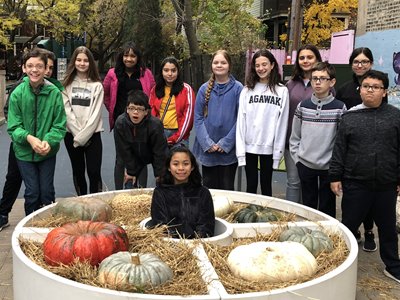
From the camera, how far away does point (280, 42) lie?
29938mm

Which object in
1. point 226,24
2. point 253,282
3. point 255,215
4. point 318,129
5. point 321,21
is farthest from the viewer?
point 321,21

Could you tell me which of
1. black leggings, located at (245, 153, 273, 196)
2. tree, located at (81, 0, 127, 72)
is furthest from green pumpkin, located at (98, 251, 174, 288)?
tree, located at (81, 0, 127, 72)

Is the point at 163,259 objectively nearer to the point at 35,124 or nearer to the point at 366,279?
the point at 366,279

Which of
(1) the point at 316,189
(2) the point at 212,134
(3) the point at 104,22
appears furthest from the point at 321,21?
(1) the point at 316,189

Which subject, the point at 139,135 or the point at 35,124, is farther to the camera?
the point at 139,135

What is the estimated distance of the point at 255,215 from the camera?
14.9ft

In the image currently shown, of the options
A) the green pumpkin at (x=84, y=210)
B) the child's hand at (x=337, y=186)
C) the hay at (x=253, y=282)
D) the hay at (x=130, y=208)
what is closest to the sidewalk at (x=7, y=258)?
the green pumpkin at (x=84, y=210)

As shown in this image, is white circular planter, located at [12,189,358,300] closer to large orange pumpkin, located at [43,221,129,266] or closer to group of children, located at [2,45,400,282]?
large orange pumpkin, located at [43,221,129,266]

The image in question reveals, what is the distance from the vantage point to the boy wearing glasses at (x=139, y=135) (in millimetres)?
5109

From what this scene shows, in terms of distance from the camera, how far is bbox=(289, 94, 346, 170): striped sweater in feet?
15.6

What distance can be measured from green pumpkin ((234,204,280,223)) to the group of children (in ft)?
1.82

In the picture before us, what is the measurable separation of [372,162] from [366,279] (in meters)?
1.08

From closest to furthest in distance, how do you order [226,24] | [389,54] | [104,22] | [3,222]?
[3,222], [389,54], [226,24], [104,22]

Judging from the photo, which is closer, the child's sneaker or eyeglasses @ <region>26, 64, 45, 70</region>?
the child's sneaker
